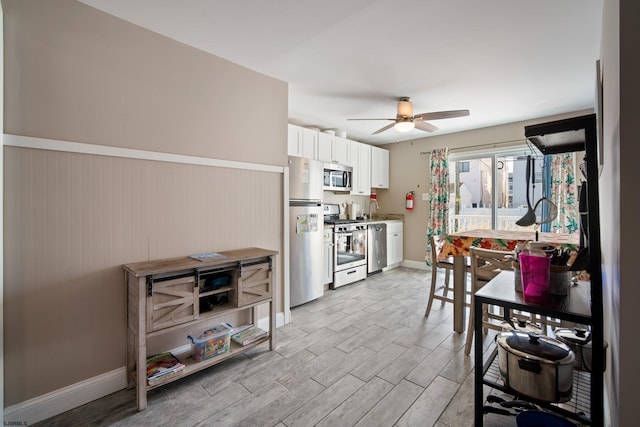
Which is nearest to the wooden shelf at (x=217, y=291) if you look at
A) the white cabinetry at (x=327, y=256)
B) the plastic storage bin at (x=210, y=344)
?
the plastic storage bin at (x=210, y=344)

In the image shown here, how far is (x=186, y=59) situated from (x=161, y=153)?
2.65ft

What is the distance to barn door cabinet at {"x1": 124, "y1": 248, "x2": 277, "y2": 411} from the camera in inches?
69.1

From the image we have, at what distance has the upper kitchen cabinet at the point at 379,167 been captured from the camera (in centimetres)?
552

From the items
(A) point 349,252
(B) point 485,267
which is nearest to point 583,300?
(B) point 485,267

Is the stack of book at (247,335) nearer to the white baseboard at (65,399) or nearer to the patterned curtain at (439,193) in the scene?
the white baseboard at (65,399)

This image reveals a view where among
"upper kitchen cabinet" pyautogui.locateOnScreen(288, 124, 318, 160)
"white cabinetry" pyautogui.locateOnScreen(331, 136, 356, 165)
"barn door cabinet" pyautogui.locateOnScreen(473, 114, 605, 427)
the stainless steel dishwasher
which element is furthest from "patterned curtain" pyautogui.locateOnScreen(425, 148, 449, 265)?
"barn door cabinet" pyautogui.locateOnScreen(473, 114, 605, 427)

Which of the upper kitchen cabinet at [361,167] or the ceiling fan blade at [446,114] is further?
the upper kitchen cabinet at [361,167]

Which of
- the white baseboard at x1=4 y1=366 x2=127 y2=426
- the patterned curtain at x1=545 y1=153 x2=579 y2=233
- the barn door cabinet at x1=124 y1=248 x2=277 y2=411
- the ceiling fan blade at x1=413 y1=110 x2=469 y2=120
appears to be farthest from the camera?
the patterned curtain at x1=545 y1=153 x2=579 y2=233

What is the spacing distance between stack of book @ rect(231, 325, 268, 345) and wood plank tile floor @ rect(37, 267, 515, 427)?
0.15 metres

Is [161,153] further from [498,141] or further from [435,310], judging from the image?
[498,141]

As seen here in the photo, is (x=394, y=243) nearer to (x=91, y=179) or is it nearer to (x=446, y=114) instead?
(x=446, y=114)

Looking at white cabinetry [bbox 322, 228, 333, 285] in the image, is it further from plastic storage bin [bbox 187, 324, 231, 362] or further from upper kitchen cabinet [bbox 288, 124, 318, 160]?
plastic storage bin [bbox 187, 324, 231, 362]

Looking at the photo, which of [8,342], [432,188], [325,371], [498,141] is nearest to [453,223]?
[432,188]

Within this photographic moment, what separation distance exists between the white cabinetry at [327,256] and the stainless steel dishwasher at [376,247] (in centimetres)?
95
